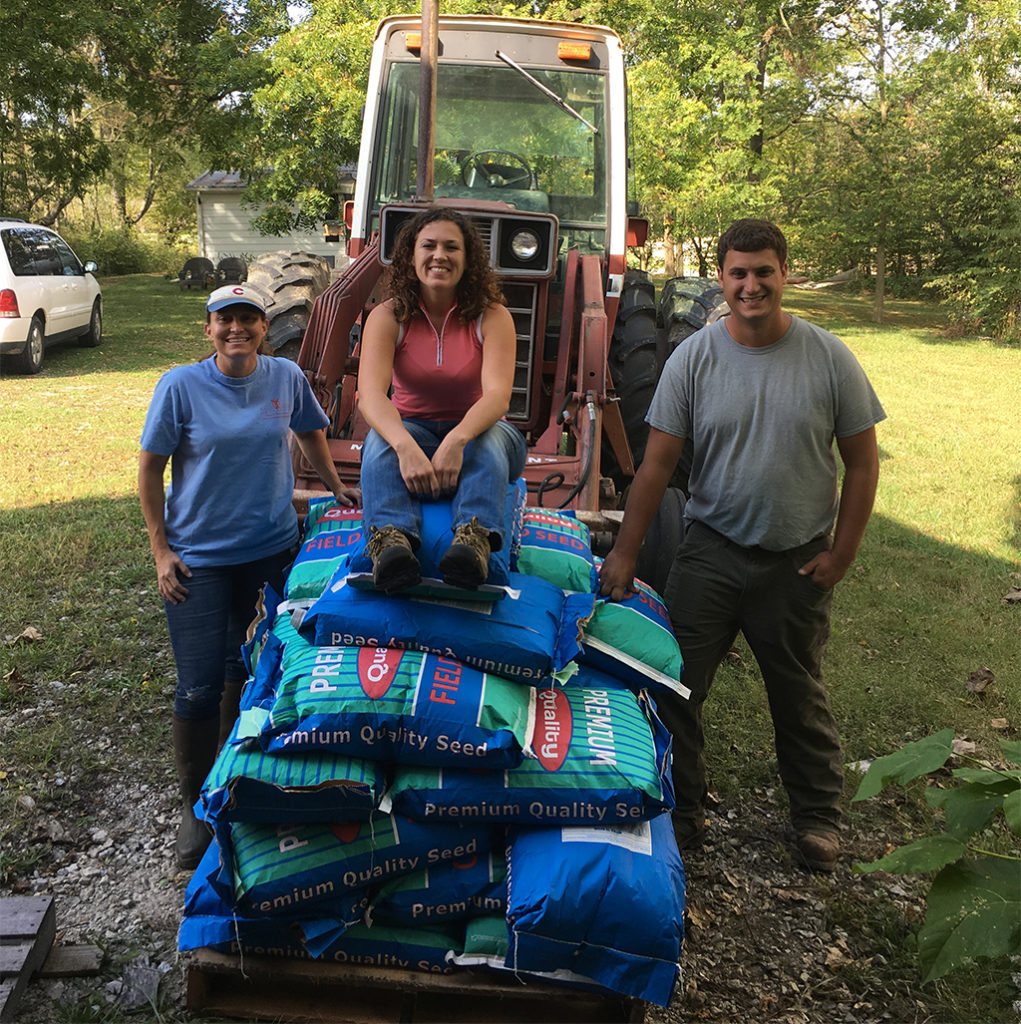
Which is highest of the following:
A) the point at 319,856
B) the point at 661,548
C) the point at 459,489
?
the point at 459,489

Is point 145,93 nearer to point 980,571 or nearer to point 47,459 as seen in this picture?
point 47,459

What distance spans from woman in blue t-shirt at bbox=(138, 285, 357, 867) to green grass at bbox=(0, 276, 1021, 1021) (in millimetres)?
753

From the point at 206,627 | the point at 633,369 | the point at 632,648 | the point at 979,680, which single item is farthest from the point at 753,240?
the point at 633,369

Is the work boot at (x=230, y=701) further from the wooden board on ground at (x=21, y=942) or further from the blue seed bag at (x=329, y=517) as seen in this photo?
the wooden board on ground at (x=21, y=942)

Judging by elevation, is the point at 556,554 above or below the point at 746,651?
above

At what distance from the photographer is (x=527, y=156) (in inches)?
230

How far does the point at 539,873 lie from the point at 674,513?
7.37 feet

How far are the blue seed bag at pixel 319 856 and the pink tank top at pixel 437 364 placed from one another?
4.00 ft

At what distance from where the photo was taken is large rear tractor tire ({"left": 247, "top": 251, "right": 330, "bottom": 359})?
603 cm

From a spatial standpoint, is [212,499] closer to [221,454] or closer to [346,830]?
[221,454]

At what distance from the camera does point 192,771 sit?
3334mm

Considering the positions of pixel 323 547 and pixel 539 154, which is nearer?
pixel 323 547

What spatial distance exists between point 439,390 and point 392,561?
710 mm

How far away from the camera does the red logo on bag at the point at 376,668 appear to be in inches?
97.6
